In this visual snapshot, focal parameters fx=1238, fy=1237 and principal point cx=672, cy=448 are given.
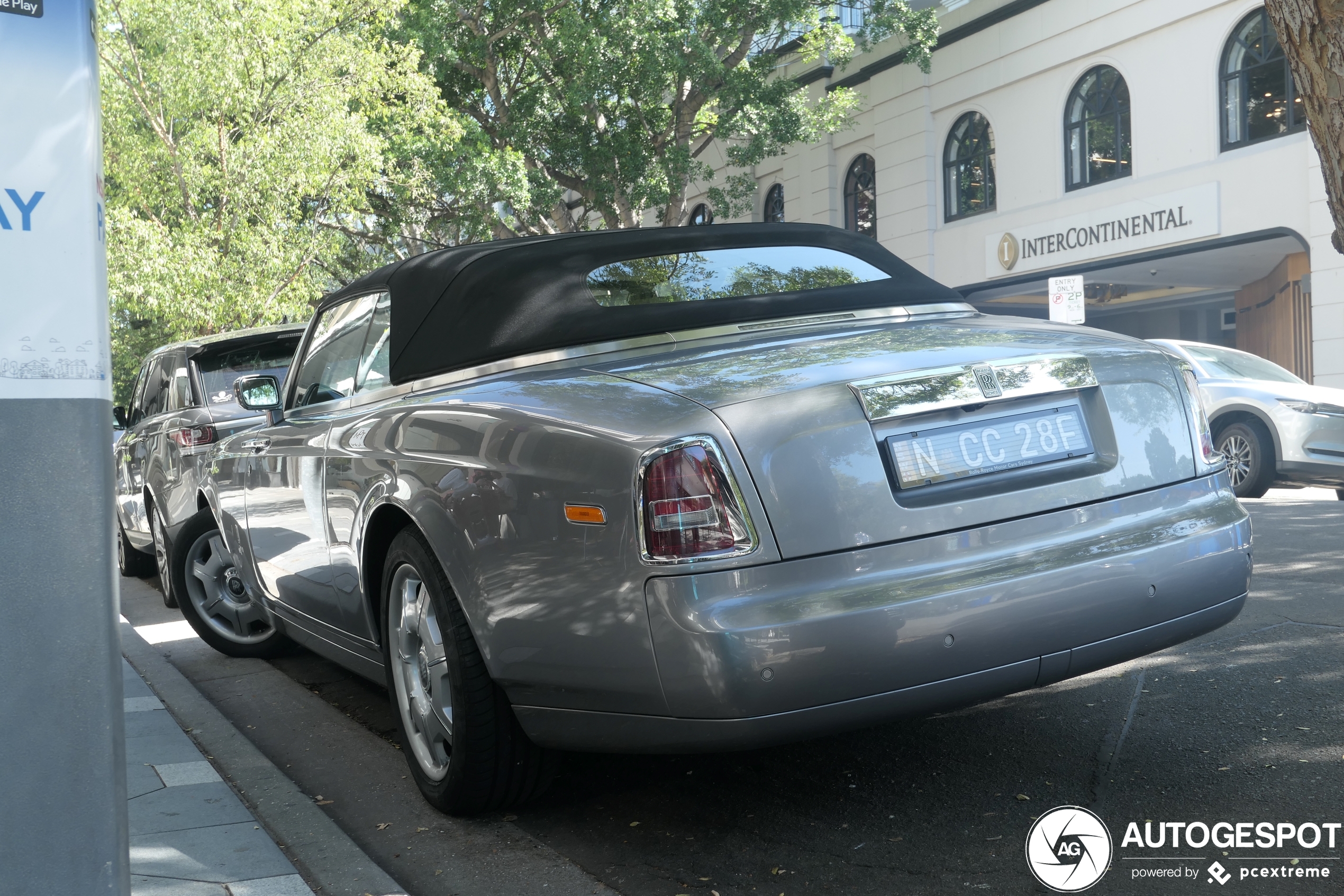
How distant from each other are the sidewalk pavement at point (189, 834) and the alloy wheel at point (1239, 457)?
9789 mm

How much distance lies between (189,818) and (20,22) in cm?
236

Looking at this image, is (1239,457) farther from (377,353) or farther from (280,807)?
(280,807)

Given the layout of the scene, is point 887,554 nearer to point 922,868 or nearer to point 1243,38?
point 922,868

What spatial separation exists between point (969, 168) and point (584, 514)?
23.2 meters

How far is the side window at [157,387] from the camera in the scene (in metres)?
8.37

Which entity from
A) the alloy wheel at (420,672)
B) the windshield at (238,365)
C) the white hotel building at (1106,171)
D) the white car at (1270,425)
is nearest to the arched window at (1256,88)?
the white hotel building at (1106,171)

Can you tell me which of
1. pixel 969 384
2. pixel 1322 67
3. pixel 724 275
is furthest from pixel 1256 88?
pixel 969 384

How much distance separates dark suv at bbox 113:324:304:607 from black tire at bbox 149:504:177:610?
1cm

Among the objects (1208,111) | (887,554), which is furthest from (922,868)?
(1208,111)

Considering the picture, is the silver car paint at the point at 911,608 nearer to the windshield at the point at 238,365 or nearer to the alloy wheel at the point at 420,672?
the alloy wheel at the point at 420,672

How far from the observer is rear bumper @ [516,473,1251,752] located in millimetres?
2727

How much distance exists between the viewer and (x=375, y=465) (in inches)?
150

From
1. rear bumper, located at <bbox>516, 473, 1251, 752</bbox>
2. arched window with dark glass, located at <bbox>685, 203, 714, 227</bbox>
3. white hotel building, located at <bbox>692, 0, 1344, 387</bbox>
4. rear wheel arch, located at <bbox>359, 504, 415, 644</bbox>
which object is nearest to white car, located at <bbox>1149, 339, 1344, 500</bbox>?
white hotel building, located at <bbox>692, 0, 1344, 387</bbox>

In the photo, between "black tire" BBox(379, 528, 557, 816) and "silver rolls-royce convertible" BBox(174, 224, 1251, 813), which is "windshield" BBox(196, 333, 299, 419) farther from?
"black tire" BBox(379, 528, 557, 816)
